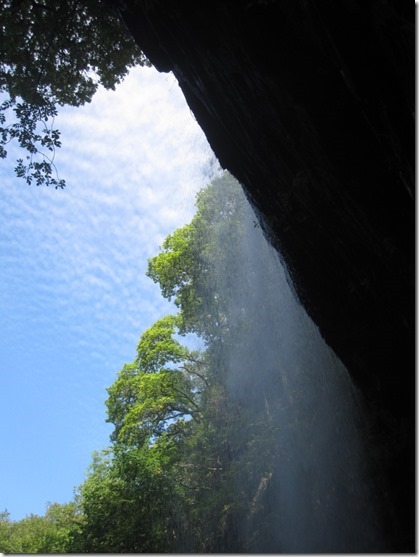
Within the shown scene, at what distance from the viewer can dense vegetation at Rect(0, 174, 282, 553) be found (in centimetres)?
1567

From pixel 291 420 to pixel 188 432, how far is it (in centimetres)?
618

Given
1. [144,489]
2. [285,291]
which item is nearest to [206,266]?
[285,291]

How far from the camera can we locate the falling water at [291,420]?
12.1 meters

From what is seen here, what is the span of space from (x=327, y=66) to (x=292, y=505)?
13772 mm

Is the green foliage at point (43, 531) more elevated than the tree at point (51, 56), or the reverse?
the tree at point (51, 56)

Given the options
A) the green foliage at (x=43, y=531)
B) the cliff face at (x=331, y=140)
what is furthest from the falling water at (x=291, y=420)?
the green foliage at (x=43, y=531)

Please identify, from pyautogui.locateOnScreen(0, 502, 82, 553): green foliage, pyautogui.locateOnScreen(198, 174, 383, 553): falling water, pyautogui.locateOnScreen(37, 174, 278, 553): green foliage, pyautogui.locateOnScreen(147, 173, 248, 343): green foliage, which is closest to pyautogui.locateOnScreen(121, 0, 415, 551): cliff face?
pyautogui.locateOnScreen(198, 174, 383, 553): falling water

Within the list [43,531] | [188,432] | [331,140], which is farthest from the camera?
[43,531]

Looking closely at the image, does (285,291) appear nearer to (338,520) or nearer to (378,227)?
(338,520)

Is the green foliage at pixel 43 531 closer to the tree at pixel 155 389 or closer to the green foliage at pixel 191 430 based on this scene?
the green foliage at pixel 191 430

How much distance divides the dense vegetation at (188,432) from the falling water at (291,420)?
18 cm


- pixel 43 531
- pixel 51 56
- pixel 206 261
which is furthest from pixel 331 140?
pixel 43 531

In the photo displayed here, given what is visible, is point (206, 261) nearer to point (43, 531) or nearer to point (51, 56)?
point (51, 56)

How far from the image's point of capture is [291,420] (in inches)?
604
